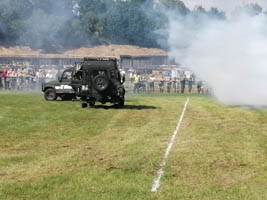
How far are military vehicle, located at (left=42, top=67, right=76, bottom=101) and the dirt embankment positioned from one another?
57281 millimetres

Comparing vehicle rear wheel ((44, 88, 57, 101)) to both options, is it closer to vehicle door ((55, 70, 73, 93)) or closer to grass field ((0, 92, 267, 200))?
vehicle door ((55, 70, 73, 93))

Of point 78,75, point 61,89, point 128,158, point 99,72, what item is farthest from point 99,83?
point 128,158

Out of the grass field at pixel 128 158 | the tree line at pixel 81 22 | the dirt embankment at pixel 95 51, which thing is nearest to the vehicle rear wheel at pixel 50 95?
the tree line at pixel 81 22

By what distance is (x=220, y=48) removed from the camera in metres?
35.4

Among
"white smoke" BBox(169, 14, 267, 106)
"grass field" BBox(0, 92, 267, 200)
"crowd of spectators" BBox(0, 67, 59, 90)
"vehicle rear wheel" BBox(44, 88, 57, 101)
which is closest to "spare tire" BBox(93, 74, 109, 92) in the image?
"grass field" BBox(0, 92, 267, 200)

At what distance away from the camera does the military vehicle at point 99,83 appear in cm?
2917

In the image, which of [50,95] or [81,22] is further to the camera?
[81,22]

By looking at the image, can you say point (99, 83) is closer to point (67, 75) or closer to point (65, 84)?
point (65, 84)

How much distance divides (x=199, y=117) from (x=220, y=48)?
41.4 feet

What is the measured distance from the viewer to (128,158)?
12562 millimetres

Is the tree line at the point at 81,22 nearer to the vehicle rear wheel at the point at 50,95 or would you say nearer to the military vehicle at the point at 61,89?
the military vehicle at the point at 61,89

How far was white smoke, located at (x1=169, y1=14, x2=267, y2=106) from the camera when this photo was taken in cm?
3203

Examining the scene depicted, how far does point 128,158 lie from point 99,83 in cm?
1677

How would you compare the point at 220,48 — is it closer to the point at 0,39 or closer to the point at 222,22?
the point at 222,22
